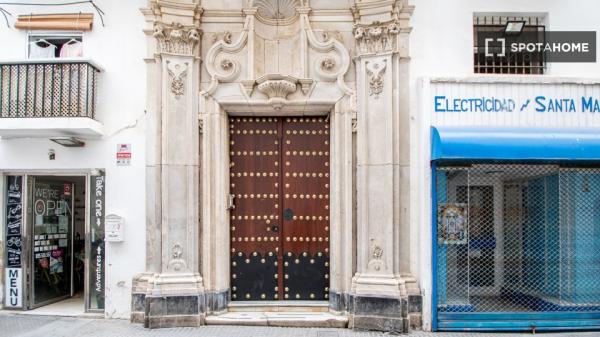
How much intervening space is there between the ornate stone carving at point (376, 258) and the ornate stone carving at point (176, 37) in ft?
13.6

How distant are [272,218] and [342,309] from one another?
182cm

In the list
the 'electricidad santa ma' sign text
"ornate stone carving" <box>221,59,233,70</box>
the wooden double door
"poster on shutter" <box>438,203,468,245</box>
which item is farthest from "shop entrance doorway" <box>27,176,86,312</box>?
the 'electricidad santa ma' sign text

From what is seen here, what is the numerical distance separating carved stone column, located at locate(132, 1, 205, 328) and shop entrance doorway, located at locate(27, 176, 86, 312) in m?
1.86

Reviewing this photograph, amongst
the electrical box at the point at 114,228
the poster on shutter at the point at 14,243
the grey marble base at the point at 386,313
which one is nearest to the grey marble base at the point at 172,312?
the electrical box at the point at 114,228

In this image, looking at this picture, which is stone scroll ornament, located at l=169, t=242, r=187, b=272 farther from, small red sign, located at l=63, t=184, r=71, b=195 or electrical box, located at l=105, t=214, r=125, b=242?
small red sign, located at l=63, t=184, r=71, b=195

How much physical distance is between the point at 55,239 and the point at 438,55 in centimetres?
735

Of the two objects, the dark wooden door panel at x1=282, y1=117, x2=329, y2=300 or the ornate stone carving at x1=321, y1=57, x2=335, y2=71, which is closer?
the ornate stone carving at x1=321, y1=57, x2=335, y2=71

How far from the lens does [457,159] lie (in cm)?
716

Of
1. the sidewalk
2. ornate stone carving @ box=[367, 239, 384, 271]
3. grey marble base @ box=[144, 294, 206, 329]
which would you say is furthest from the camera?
ornate stone carving @ box=[367, 239, 384, 271]

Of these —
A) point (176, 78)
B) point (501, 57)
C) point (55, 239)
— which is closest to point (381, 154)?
point (501, 57)

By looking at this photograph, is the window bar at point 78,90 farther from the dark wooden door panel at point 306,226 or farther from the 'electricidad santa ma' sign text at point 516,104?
the 'electricidad santa ma' sign text at point 516,104

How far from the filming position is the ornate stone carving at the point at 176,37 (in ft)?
25.4

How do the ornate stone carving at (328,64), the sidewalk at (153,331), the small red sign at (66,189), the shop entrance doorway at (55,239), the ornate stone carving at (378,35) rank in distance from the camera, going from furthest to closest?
1. the small red sign at (66,189)
2. the shop entrance doorway at (55,239)
3. the ornate stone carving at (328,64)
4. the ornate stone carving at (378,35)
5. the sidewalk at (153,331)

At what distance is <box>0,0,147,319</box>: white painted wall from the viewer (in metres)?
7.94
